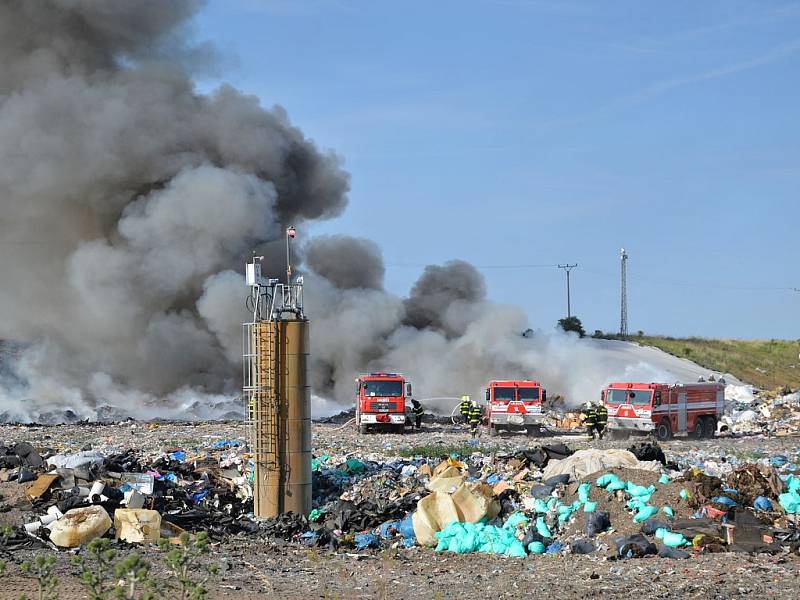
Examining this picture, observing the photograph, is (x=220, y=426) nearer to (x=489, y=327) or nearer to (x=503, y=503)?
(x=489, y=327)

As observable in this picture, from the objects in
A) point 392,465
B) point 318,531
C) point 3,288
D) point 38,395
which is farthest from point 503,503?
point 3,288

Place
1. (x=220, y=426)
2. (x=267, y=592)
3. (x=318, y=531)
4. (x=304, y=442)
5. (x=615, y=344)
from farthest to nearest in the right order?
(x=615, y=344) < (x=220, y=426) < (x=304, y=442) < (x=318, y=531) < (x=267, y=592)

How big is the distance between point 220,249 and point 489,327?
12.8 metres

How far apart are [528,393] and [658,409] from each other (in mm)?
4023

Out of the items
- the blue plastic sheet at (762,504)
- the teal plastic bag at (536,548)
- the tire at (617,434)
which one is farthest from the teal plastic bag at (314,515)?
the tire at (617,434)

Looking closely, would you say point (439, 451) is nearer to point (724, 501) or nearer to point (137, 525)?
point (137, 525)

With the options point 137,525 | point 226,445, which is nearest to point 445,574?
point 137,525

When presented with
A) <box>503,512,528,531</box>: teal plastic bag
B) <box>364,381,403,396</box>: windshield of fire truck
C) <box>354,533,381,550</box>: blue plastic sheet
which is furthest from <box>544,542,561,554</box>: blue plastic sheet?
<box>364,381,403,396</box>: windshield of fire truck

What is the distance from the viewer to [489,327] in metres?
47.3

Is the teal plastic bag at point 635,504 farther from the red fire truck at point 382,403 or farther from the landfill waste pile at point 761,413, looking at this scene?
the landfill waste pile at point 761,413

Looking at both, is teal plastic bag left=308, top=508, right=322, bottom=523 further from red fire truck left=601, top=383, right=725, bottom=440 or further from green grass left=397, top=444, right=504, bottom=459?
red fire truck left=601, top=383, right=725, bottom=440

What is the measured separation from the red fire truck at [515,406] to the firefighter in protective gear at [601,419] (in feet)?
7.10

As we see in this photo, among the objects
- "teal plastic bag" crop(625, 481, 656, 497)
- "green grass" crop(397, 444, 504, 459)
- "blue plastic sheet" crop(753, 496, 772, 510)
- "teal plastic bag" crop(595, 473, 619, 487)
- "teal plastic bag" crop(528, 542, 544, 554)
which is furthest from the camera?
"green grass" crop(397, 444, 504, 459)

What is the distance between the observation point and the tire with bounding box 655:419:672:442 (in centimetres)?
3084
